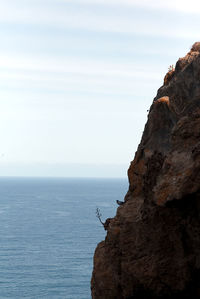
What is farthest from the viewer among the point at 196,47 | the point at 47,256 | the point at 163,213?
the point at 47,256

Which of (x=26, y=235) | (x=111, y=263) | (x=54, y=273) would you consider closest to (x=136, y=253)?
(x=111, y=263)

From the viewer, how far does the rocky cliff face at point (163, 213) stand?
19156mm

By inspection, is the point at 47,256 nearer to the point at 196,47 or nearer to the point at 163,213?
the point at 196,47

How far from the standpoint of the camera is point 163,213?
67.2 feet

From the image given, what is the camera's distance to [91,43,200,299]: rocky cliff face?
19.2m

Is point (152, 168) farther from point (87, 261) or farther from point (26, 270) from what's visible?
point (87, 261)

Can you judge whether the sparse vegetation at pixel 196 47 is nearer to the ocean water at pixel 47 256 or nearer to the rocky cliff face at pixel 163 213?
the rocky cliff face at pixel 163 213

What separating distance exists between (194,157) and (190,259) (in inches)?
194

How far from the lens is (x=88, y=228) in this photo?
558 feet

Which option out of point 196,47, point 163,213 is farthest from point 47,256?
point 163,213

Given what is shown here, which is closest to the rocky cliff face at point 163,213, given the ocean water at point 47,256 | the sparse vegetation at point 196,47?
the sparse vegetation at point 196,47

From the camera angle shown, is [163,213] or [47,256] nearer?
[163,213]

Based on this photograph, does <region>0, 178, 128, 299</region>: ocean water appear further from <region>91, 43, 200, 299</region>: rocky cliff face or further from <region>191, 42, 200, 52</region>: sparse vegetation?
<region>191, 42, 200, 52</region>: sparse vegetation

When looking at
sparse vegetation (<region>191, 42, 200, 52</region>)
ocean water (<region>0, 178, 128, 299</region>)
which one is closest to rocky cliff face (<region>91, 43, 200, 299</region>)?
sparse vegetation (<region>191, 42, 200, 52</region>)
